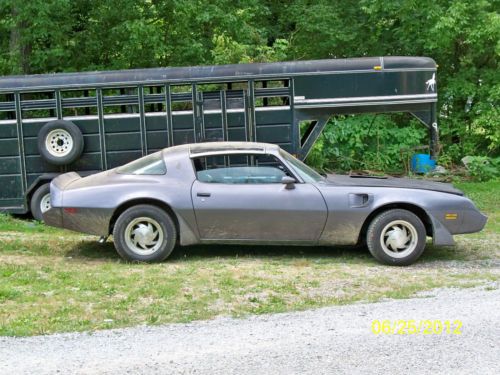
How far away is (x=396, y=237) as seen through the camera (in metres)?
7.64

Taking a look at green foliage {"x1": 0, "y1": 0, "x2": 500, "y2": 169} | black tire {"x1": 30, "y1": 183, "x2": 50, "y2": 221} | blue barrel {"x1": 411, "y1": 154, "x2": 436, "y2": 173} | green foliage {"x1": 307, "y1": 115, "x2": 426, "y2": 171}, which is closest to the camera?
black tire {"x1": 30, "y1": 183, "x2": 50, "y2": 221}

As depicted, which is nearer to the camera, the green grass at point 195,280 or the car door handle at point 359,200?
the green grass at point 195,280

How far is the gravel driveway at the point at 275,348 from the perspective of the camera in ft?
14.7

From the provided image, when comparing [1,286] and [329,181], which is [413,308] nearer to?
[329,181]

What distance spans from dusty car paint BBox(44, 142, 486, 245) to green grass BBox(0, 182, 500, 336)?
363mm

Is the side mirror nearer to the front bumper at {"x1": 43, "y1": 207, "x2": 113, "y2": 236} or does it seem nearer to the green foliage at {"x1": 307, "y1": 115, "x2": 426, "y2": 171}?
the front bumper at {"x1": 43, "y1": 207, "x2": 113, "y2": 236}

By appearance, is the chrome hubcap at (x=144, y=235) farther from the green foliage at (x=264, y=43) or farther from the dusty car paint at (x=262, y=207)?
the green foliage at (x=264, y=43)

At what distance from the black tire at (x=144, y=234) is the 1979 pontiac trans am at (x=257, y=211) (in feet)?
0.04

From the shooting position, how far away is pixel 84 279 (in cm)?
684

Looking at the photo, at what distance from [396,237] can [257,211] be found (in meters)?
1.60

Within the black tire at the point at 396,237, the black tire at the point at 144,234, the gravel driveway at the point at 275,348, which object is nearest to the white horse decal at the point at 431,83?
the black tire at the point at 396,237

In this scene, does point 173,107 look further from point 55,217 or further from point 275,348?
point 275,348

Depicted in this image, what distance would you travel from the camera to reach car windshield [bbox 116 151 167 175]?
7.91 metres

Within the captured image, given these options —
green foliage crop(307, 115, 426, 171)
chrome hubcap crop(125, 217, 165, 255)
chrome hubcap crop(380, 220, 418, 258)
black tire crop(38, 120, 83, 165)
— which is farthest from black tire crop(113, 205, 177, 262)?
green foliage crop(307, 115, 426, 171)
